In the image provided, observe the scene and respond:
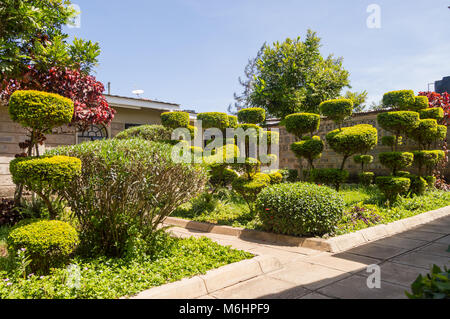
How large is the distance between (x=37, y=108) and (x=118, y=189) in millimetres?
1472

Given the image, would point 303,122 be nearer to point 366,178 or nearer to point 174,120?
point 174,120

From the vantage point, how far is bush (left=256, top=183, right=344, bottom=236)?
19.8 ft

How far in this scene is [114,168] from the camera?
438 centimetres

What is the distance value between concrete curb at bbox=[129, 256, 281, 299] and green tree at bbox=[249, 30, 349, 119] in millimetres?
14379

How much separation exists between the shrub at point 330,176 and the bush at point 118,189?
189 inches

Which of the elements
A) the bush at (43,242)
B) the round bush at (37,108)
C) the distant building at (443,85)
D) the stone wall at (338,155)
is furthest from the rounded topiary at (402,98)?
the distant building at (443,85)

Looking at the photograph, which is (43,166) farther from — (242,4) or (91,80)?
(242,4)

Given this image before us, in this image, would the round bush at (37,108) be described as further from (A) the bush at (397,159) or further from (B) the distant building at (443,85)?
(B) the distant building at (443,85)

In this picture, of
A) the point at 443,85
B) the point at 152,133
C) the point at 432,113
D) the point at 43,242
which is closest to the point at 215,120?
the point at 152,133

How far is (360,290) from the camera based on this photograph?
3750mm

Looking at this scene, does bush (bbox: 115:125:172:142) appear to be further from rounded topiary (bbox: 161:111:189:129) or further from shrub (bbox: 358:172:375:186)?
shrub (bbox: 358:172:375:186)

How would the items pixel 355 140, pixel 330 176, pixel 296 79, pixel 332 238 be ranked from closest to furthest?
pixel 332 238 → pixel 355 140 → pixel 330 176 → pixel 296 79

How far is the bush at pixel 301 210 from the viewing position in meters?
6.03
